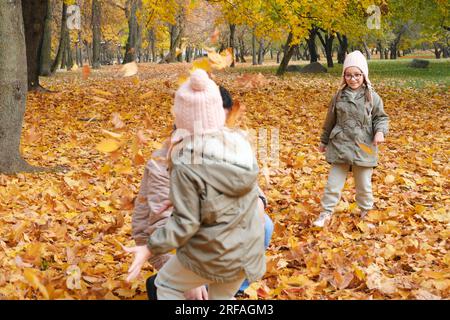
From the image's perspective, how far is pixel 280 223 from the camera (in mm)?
5410

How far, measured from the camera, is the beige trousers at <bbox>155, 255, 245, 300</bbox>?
271 cm

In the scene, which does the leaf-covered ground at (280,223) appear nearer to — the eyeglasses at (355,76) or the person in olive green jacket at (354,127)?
the person in olive green jacket at (354,127)

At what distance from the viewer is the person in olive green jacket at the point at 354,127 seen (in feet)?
17.0

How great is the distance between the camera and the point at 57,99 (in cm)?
1471

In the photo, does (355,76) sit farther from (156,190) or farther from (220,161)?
(220,161)

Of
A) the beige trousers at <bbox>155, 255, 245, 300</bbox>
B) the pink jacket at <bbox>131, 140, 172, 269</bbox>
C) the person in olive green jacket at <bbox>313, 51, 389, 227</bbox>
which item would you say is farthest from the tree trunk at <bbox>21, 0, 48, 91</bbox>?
the beige trousers at <bbox>155, 255, 245, 300</bbox>

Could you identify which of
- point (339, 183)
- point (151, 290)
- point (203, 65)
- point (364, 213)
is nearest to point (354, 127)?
point (339, 183)

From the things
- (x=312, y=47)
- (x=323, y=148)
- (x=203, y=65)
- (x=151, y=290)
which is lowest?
(x=151, y=290)

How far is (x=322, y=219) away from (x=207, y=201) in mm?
3034

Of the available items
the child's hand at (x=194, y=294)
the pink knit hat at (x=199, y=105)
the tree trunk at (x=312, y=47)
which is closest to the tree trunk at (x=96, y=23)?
the tree trunk at (x=312, y=47)

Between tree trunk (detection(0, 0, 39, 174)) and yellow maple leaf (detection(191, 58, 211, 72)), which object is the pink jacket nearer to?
yellow maple leaf (detection(191, 58, 211, 72))

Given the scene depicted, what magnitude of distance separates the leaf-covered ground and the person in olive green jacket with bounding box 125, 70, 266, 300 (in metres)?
1.00

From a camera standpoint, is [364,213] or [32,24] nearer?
[364,213]
